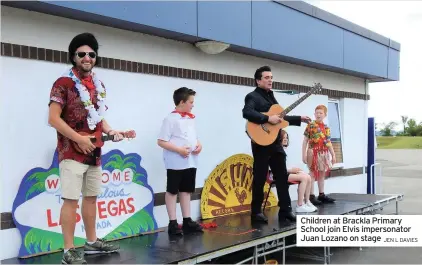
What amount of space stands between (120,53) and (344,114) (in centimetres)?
601

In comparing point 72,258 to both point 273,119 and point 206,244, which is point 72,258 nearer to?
point 206,244

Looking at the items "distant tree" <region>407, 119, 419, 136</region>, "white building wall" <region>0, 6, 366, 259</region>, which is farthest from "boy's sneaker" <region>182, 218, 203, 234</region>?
"distant tree" <region>407, 119, 419, 136</region>

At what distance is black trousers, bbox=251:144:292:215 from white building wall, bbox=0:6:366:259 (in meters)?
0.81

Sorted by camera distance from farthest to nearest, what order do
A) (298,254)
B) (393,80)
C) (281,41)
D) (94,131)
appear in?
1. (393,80)
2. (281,41)
3. (298,254)
4. (94,131)

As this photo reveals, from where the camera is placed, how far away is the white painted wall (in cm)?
428

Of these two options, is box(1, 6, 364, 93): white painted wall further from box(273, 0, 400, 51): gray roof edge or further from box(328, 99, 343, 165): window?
box(328, 99, 343, 165): window

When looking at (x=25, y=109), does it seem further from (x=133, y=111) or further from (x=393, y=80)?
(x=393, y=80)

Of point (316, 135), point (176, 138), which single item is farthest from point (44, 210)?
point (316, 135)

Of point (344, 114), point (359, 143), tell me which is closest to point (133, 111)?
point (344, 114)

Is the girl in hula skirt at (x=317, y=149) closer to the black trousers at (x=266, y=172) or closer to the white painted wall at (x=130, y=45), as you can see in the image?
the white painted wall at (x=130, y=45)

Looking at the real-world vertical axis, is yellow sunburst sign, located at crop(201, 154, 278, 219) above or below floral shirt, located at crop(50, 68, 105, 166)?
below

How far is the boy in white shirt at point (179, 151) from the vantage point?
4977 mm

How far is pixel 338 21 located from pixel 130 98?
5.03 metres

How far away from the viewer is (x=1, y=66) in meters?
4.12
